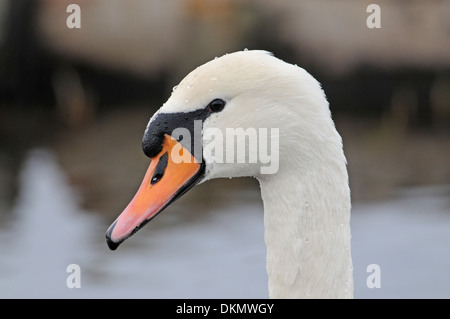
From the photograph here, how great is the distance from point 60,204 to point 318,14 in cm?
421

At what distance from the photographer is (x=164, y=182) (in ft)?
7.20

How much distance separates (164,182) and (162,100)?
343 inches

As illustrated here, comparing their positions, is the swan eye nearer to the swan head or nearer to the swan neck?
the swan head

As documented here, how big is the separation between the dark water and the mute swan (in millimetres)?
3668

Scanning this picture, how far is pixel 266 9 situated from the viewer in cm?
1033

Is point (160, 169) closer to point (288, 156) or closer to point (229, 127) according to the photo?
point (229, 127)

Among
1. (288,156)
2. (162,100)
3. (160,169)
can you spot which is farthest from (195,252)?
(288,156)

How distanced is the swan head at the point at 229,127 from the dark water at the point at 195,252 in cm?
370

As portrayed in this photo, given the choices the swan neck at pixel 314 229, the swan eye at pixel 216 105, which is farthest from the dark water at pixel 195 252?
the swan eye at pixel 216 105

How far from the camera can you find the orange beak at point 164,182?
2164mm

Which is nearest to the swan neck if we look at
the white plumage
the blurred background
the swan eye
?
the white plumage

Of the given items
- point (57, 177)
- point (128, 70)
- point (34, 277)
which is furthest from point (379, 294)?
point (128, 70)

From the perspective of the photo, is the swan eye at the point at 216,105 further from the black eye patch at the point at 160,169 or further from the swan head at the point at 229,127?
the black eye patch at the point at 160,169

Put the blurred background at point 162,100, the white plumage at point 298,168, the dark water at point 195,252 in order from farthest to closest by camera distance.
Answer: the blurred background at point 162,100 → the dark water at point 195,252 → the white plumage at point 298,168
